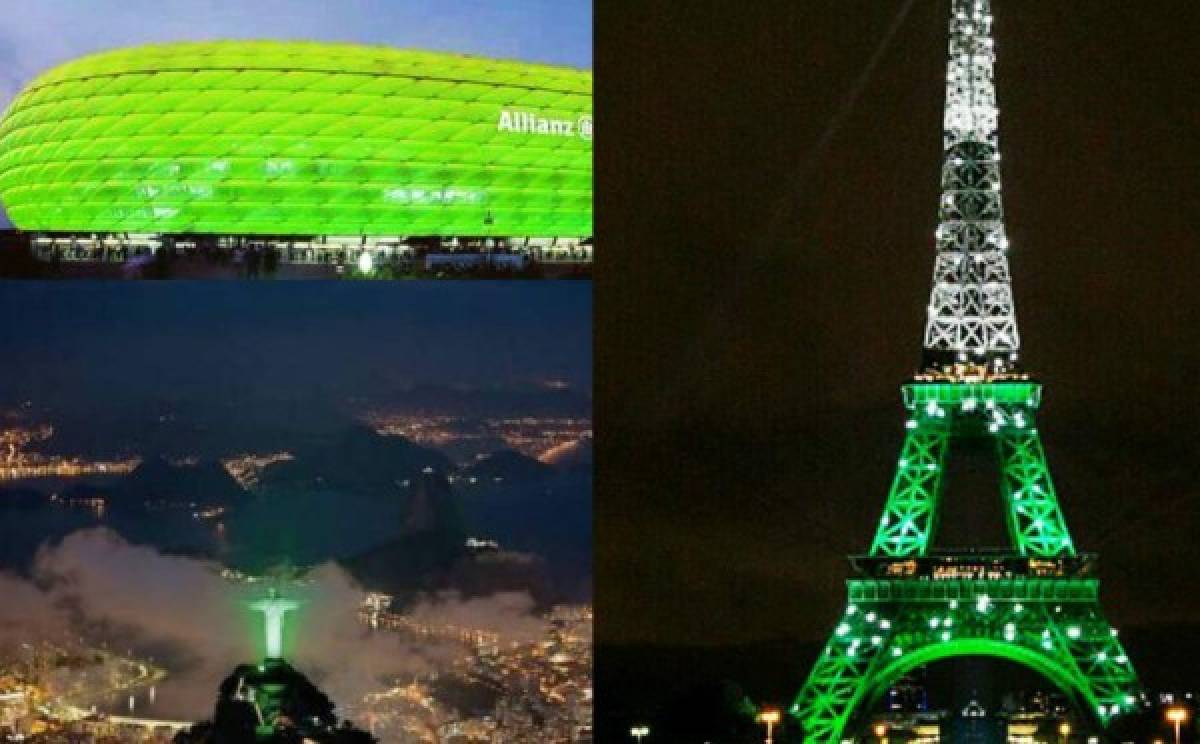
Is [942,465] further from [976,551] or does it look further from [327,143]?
[327,143]

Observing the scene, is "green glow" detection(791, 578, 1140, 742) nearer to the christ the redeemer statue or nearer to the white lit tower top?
the white lit tower top

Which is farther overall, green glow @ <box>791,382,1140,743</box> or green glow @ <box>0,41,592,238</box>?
green glow @ <box>791,382,1140,743</box>

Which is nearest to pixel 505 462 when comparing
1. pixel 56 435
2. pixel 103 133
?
pixel 56 435

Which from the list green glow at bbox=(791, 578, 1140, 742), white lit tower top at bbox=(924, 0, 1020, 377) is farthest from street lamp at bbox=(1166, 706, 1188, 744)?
white lit tower top at bbox=(924, 0, 1020, 377)

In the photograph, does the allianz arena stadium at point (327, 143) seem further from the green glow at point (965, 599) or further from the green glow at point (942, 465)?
the green glow at point (965, 599)

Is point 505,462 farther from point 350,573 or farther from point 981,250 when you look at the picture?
point 981,250

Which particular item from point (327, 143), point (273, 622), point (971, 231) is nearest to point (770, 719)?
point (273, 622)

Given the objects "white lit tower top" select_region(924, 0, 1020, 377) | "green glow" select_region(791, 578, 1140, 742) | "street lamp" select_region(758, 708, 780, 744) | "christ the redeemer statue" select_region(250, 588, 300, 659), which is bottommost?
"street lamp" select_region(758, 708, 780, 744)
